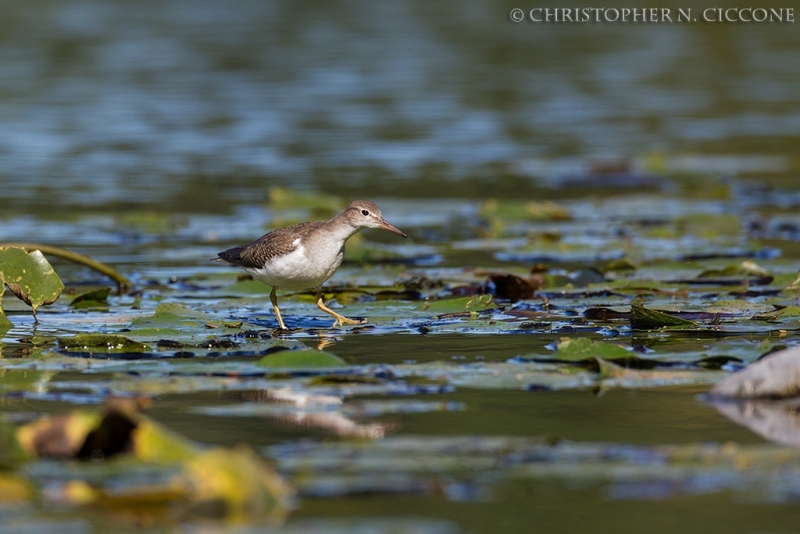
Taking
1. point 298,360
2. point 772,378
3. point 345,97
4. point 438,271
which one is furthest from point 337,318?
point 345,97

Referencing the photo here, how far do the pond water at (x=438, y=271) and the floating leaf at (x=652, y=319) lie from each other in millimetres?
85

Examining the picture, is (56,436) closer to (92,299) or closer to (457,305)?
(457,305)

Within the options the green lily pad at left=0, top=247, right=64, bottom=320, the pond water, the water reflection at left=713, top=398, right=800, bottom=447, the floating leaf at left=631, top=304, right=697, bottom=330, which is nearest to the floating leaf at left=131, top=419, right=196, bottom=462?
the pond water

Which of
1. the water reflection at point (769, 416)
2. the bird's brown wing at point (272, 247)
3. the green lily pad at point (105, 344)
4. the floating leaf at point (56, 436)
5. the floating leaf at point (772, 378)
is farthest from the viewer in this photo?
the bird's brown wing at point (272, 247)

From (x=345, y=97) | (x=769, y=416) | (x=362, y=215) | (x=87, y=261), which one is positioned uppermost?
(x=345, y=97)

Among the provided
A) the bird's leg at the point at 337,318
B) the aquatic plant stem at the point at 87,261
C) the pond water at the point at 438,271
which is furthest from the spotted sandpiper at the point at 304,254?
the aquatic plant stem at the point at 87,261

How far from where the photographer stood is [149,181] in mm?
18000

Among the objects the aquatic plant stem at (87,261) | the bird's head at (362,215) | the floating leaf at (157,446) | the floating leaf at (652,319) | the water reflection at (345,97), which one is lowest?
the floating leaf at (157,446)

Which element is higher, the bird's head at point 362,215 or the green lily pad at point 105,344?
the bird's head at point 362,215

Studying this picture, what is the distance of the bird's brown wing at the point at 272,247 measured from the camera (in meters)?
8.83

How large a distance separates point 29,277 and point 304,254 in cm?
189

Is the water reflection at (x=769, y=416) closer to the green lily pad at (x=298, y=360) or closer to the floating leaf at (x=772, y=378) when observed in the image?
the floating leaf at (x=772, y=378)

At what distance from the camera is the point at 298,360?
6.67 metres

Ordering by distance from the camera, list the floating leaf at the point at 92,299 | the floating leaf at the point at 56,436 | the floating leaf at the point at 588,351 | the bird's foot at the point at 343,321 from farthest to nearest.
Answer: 1. the floating leaf at the point at 92,299
2. the bird's foot at the point at 343,321
3. the floating leaf at the point at 588,351
4. the floating leaf at the point at 56,436
